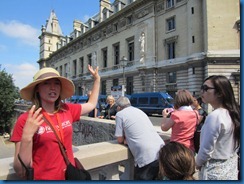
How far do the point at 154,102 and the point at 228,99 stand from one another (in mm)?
20563

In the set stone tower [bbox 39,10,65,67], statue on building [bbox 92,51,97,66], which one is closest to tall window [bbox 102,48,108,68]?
statue on building [bbox 92,51,97,66]

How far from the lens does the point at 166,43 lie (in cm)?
2873

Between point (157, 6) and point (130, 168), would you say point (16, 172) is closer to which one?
point (130, 168)

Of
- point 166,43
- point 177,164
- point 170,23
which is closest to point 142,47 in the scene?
point 166,43

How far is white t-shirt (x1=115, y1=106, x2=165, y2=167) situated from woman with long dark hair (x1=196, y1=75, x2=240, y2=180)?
1.76 ft

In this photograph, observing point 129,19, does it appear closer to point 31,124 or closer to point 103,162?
point 103,162

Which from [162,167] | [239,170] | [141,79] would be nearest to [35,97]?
[162,167]

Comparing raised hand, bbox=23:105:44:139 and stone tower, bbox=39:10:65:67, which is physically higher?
stone tower, bbox=39:10:65:67

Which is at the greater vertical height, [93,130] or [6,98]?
[6,98]

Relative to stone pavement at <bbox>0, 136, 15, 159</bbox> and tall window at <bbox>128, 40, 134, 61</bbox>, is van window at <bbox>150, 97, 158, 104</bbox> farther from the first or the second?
stone pavement at <bbox>0, 136, 15, 159</bbox>

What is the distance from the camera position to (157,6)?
29531 mm

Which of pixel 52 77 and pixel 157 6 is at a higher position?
pixel 157 6

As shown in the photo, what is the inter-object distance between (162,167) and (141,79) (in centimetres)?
2879

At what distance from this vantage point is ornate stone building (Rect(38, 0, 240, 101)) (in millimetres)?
23219
